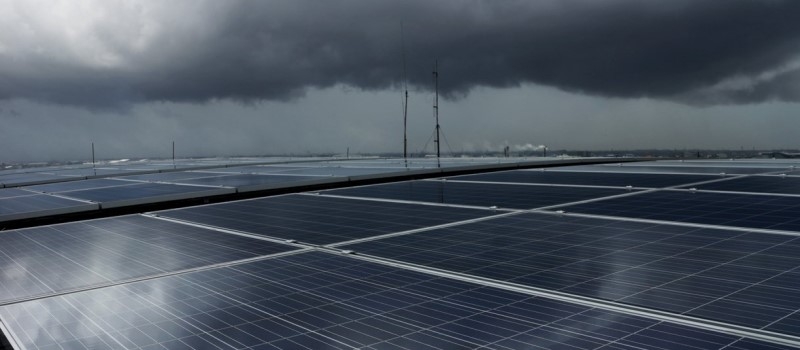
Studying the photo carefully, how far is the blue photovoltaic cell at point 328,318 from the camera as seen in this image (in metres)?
7.87

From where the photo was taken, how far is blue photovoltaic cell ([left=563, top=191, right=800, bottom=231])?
54.7ft

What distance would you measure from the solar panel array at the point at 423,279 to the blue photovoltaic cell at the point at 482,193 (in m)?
1.48

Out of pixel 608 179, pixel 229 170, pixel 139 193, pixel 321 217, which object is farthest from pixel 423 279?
pixel 229 170

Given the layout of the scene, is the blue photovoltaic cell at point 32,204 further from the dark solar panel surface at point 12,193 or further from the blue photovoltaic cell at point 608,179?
the blue photovoltaic cell at point 608,179

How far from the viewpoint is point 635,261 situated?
39.1 ft

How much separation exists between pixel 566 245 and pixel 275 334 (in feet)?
25.5

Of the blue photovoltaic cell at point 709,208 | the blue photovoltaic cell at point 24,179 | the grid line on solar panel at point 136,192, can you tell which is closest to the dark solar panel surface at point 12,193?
the grid line on solar panel at point 136,192

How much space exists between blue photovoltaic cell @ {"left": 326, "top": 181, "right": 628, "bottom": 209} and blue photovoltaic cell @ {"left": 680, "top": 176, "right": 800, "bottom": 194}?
14.8 feet

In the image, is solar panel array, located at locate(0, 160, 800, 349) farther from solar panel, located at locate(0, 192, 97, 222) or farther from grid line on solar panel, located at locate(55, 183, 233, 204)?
grid line on solar panel, located at locate(55, 183, 233, 204)

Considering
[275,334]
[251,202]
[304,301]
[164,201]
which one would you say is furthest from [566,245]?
[164,201]

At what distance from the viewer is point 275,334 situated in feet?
27.7

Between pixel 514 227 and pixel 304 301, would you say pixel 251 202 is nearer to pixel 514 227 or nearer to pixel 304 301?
pixel 514 227

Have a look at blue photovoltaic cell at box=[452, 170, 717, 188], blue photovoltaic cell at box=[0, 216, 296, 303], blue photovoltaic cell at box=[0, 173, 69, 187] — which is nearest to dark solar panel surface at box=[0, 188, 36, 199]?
blue photovoltaic cell at box=[0, 173, 69, 187]

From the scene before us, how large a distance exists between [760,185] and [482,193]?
40.1ft
